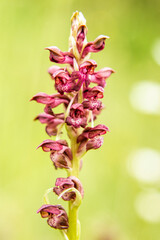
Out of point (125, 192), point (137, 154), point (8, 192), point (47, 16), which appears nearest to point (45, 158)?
point (8, 192)

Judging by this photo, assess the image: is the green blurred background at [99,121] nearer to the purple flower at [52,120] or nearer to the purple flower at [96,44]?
the purple flower at [96,44]

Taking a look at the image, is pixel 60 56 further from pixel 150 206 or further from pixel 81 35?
pixel 150 206

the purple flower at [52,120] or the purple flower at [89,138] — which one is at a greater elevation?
the purple flower at [52,120]

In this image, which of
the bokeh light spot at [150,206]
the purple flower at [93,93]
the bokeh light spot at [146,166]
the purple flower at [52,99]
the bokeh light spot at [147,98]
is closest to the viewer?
the purple flower at [93,93]

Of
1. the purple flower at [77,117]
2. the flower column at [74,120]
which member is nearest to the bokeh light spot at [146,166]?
the flower column at [74,120]

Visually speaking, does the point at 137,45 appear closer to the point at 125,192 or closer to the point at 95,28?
the point at 95,28

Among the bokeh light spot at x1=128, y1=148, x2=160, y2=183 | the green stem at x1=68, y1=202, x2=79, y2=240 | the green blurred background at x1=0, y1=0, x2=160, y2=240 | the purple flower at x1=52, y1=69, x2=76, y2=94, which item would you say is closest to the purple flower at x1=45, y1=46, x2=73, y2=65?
the purple flower at x1=52, y1=69, x2=76, y2=94

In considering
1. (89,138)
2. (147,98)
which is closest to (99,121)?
(147,98)
